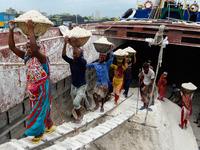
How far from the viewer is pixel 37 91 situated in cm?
245

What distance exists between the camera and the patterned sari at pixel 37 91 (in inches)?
94.0

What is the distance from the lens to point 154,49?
42.8 ft

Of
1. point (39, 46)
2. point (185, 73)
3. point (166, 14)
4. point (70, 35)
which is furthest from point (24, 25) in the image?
point (185, 73)

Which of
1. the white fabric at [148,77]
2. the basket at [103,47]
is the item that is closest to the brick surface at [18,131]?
the basket at [103,47]

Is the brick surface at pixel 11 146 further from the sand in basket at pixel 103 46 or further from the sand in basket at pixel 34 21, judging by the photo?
the sand in basket at pixel 103 46

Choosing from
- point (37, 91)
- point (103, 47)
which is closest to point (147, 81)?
point (103, 47)

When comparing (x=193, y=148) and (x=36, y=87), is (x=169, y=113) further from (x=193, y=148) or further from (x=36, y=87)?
(x=36, y=87)

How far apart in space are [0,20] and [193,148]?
68.7 ft

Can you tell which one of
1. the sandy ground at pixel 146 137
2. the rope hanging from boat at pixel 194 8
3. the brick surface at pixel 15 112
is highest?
the rope hanging from boat at pixel 194 8

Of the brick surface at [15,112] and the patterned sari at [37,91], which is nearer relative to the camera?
the patterned sari at [37,91]

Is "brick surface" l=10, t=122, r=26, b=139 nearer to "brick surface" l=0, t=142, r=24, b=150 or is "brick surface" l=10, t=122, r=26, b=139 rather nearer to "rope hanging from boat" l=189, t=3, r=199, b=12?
"brick surface" l=0, t=142, r=24, b=150

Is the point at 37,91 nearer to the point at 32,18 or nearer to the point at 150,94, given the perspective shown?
the point at 32,18

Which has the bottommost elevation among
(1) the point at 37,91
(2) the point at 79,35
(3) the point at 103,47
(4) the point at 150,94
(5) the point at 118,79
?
(4) the point at 150,94

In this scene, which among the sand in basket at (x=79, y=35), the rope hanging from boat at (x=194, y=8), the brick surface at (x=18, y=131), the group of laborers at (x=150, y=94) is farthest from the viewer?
the rope hanging from boat at (x=194, y=8)
